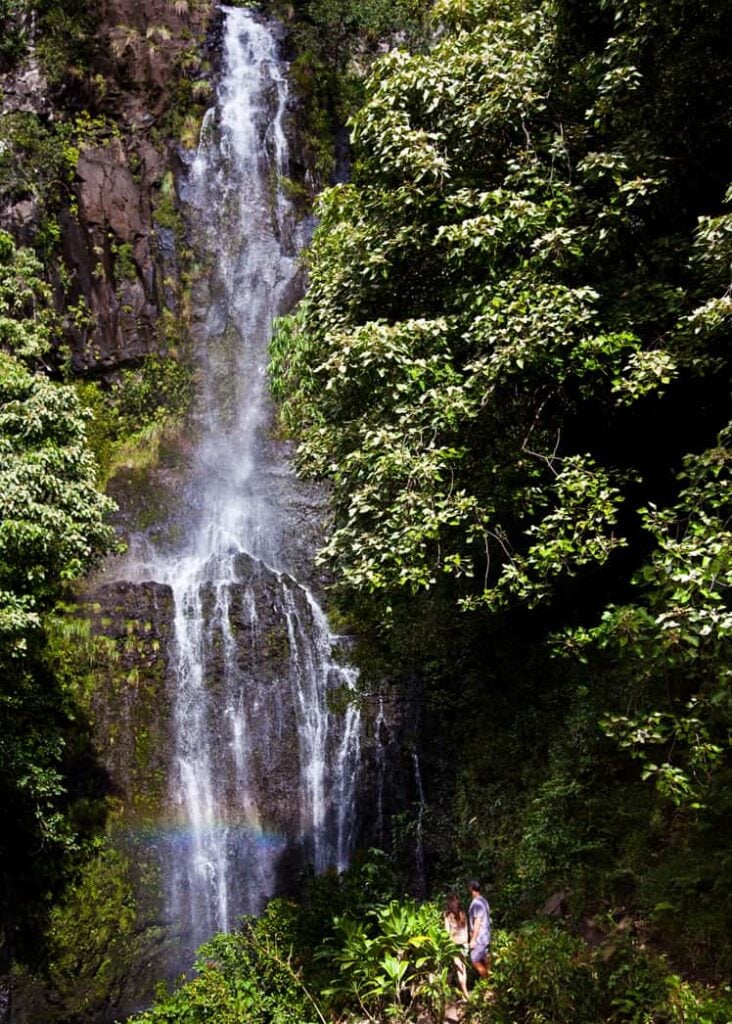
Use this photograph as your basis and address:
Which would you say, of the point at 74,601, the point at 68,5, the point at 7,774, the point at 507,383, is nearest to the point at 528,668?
the point at 507,383

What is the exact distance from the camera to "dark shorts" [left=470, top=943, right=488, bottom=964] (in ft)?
23.7

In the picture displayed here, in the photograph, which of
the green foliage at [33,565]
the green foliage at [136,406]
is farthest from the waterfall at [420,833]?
the green foliage at [136,406]

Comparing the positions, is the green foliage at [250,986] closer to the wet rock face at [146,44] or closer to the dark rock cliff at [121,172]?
the dark rock cliff at [121,172]

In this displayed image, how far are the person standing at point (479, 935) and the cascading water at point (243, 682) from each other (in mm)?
7150

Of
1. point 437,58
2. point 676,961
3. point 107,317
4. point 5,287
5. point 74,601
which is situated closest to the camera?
point 676,961

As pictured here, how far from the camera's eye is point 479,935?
286 inches

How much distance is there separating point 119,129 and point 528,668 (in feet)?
62.9

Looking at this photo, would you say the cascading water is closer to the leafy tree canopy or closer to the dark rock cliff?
the dark rock cliff

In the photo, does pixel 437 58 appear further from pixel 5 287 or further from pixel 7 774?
pixel 7 774

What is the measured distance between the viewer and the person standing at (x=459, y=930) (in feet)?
23.4

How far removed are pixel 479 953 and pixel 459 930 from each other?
0.85 ft

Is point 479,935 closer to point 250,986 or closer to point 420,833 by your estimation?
point 250,986

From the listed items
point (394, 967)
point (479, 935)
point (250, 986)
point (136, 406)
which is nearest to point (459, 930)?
point (479, 935)

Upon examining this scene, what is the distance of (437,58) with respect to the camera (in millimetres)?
9875
